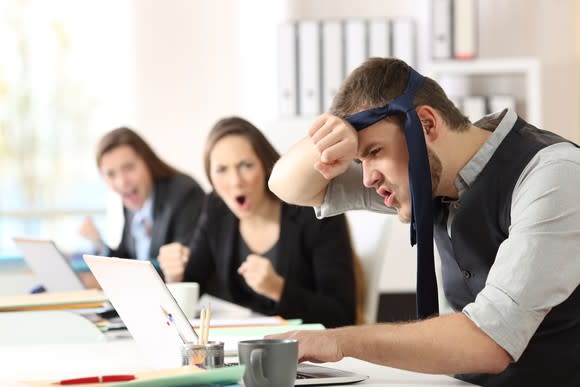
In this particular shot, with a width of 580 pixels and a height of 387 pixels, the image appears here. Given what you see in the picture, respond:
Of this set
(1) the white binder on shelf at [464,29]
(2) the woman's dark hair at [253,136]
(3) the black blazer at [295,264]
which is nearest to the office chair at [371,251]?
(3) the black blazer at [295,264]

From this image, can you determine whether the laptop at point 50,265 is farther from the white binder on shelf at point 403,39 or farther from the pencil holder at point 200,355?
the white binder on shelf at point 403,39

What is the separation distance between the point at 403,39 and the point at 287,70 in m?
0.53

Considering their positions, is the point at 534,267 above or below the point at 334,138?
below

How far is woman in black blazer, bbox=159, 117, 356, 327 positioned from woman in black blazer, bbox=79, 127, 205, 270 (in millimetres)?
593

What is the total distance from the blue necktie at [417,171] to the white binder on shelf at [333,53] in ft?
9.10

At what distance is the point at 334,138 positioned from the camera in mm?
1546

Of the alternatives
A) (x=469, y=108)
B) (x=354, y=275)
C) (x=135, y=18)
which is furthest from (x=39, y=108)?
(x=354, y=275)

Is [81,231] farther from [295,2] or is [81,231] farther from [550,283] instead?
[550,283]

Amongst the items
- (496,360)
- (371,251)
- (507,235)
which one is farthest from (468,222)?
(371,251)

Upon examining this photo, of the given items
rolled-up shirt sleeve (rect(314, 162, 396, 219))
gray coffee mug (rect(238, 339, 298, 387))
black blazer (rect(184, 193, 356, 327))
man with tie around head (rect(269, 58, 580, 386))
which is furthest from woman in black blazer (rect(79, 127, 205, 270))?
gray coffee mug (rect(238, 339, 298, 387))

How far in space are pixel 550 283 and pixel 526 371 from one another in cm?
24

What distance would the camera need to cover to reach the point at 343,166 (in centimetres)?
164

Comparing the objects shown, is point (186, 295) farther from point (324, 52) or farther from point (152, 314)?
point (324, 52)

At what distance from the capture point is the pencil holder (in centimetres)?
133
